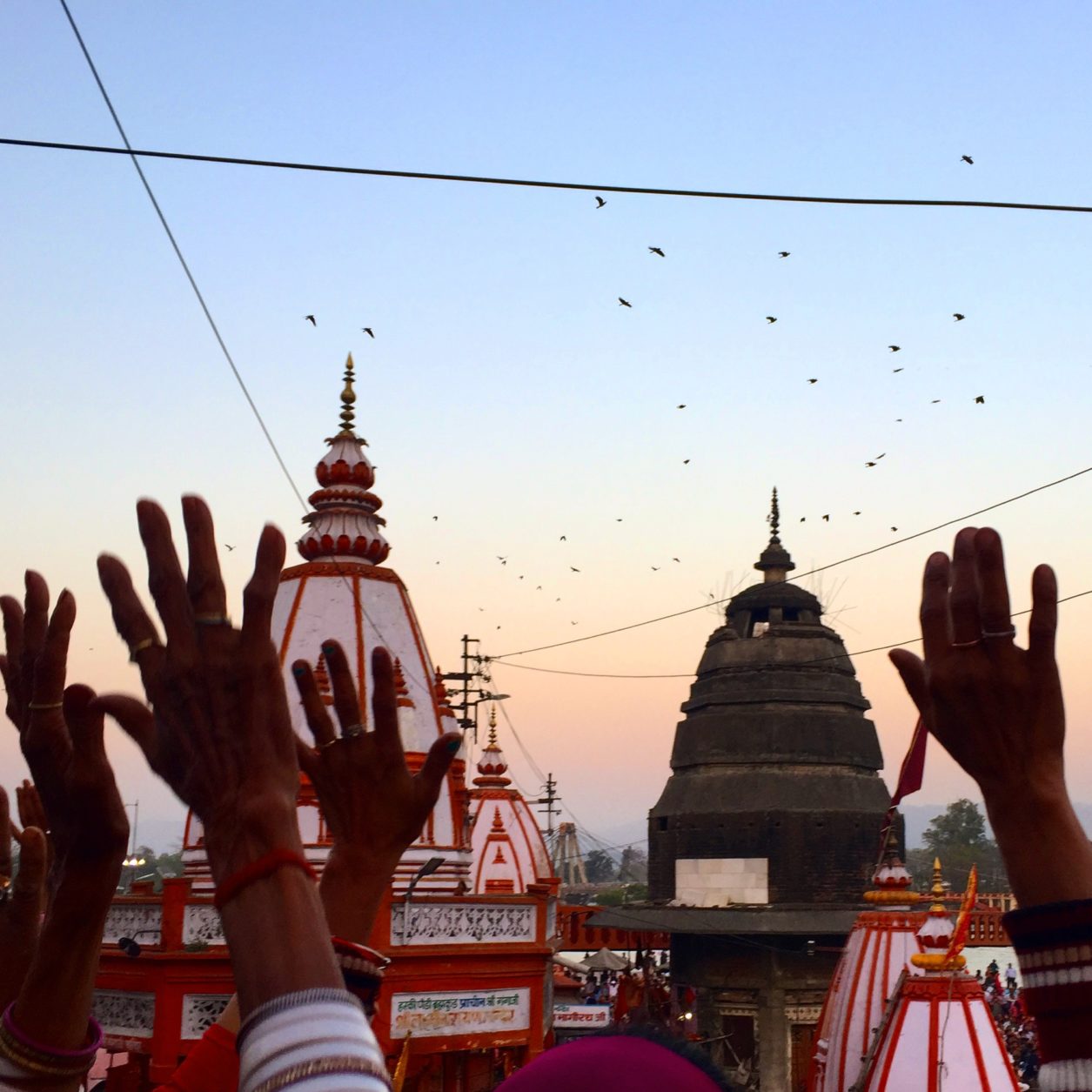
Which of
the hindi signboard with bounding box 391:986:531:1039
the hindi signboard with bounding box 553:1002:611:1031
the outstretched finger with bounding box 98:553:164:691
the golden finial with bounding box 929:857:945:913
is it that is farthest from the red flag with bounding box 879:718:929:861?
the hindi signboard with bounding box 553:1002:611:1031

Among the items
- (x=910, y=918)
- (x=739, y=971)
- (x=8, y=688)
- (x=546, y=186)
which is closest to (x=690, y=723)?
(x=739, y=971)

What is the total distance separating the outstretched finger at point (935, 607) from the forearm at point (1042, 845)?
0.25 metres

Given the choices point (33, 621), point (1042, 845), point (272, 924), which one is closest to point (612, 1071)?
point (272, 924)

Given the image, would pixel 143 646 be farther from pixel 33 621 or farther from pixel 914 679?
pixel 914 679

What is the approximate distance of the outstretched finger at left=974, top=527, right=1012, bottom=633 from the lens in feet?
6.37

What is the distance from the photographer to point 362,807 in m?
2.56

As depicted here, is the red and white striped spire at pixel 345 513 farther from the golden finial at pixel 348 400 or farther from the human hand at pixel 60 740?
the human hand at pixel 60 740

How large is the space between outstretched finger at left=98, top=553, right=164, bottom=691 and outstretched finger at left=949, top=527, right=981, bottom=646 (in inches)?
49.4

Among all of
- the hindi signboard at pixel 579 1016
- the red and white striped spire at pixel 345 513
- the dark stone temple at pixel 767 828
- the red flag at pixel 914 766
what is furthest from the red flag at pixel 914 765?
the hindi signboard at pixel 579 1016

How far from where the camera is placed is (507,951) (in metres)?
10.9

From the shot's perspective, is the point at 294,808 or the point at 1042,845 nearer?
the point at 294,808

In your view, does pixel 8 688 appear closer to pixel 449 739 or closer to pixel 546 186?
pixel 449 739

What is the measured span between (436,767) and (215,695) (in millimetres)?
876

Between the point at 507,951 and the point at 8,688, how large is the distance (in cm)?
883
